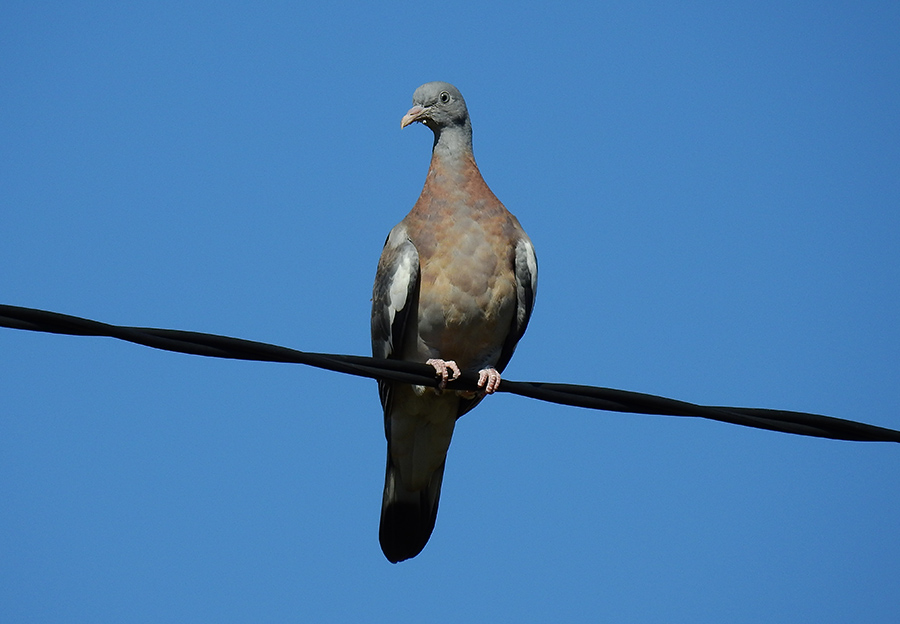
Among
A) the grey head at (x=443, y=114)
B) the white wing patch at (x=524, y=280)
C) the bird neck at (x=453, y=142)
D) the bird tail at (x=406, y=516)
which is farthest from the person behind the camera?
the bird tail at (x=406, y=516)

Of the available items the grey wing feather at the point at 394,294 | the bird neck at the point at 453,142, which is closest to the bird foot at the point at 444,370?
the grey wing feather at the point at 394,294

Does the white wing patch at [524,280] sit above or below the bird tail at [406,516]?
above

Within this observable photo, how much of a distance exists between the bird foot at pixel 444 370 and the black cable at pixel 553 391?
0.44 metres

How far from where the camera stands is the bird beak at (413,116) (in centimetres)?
604

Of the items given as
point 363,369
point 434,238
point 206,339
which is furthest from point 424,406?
point 206,339

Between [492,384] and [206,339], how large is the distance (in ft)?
5.98

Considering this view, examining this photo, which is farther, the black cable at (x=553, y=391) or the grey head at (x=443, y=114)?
the grey head at (x=443, y=114)

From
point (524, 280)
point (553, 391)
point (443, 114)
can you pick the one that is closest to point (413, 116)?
point (443, 114)

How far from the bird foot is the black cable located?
0.44 metres

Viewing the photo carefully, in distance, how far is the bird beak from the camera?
6.04 m

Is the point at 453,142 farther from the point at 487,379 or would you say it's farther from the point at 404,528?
the point at 404,528

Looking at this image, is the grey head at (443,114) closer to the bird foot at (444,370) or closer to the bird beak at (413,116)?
the bird beak at (413,116)

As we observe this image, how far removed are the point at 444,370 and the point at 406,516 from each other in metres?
1.72

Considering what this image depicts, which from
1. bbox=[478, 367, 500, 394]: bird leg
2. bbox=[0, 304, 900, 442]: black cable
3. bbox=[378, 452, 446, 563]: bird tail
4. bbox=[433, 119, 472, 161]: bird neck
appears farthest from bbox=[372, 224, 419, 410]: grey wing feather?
bbox=[0, 304, 900, 442]: black cable
